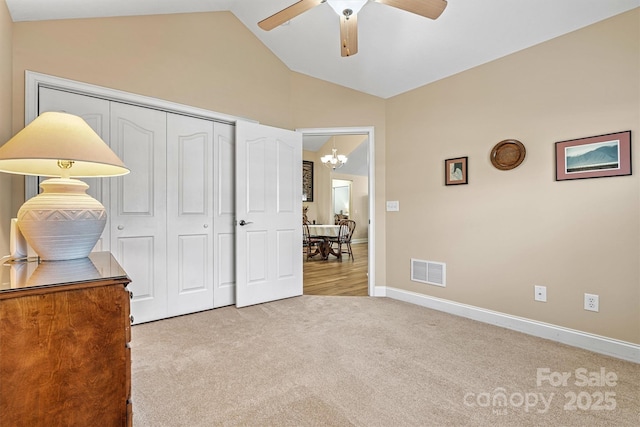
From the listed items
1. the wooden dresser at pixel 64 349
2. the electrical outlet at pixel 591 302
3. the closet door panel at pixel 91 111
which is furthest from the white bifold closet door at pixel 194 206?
the electrical outlet at pixel 591 302

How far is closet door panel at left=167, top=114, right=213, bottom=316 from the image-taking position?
2887 mm

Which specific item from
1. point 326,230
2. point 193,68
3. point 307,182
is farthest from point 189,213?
point 307,182

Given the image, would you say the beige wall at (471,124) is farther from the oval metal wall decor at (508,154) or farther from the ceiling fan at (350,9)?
the ceiling fan at (350,9)

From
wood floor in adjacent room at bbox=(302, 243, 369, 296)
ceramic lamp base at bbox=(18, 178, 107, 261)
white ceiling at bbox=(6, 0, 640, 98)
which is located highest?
white ceiling at bbox=(6, 0, 640, 98)

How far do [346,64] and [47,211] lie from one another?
2960 millimetres

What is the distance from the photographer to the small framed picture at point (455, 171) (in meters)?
3.03

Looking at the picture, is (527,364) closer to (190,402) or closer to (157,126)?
(190,402)

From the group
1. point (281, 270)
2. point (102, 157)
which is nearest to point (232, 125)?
point (281, 270)

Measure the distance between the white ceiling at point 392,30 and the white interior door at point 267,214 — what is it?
→ 0.95 meters

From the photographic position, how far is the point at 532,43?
255cm

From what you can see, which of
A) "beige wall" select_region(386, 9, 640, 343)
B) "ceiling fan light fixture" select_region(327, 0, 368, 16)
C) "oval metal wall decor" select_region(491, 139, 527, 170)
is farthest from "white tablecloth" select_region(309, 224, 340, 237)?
"ceiling fan light fixture" select_region(327, 0, 368, 16)

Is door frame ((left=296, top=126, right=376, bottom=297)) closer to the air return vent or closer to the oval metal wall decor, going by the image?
the air return vent

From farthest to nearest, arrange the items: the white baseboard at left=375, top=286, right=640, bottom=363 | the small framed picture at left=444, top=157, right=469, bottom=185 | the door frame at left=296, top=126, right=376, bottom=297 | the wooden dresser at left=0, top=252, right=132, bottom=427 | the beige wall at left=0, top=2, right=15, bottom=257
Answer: the door frame at left=296, top=126, right=376, bottom=297, the small framed picture at left=444, top=157, right=469, bottom=185, the white baseboard at left=375, top=286, right=640, bottom=363, the beige wall at left=0, top=2, right=15, bottom=257, the wooden dresser at left=0, top=252, right=132, bottom=427

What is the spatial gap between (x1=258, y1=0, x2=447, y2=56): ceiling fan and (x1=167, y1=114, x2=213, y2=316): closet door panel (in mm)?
1344
